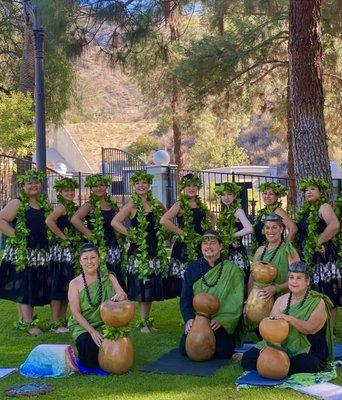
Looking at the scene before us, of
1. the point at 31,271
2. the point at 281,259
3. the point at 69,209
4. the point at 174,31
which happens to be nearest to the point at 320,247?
the point at 281,259

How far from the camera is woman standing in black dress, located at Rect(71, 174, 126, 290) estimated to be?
652 cm

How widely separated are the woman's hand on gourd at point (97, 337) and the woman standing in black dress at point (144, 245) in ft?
4.52

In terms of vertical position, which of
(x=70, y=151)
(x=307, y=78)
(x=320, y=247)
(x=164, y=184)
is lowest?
(x=320, y=247)

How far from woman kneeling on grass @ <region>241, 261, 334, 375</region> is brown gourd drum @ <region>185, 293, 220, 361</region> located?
0.41 meters

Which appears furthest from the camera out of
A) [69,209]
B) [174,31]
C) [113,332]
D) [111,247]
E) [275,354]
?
[174,31]

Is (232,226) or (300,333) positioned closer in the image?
(300,333)

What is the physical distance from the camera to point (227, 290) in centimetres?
557

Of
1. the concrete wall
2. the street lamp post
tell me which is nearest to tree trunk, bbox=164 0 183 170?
the street lamp post

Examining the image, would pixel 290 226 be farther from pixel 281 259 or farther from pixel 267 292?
pixel 267 292

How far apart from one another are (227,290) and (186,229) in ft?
3.64

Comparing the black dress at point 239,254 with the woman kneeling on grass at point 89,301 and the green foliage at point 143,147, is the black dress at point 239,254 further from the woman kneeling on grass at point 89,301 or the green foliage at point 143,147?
the green foliage at point 143,147

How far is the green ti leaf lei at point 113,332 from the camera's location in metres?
4.96

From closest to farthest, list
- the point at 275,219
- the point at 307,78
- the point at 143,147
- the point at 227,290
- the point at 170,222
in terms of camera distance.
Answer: the point at 227,290 → the point at 275,219 → the point at 170,222 → the point at 307,78 → the point at 143,147

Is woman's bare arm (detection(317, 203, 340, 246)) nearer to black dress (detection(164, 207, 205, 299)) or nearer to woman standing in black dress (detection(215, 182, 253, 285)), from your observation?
woman standing in black dress (detection(215, 182, 253, 285))
